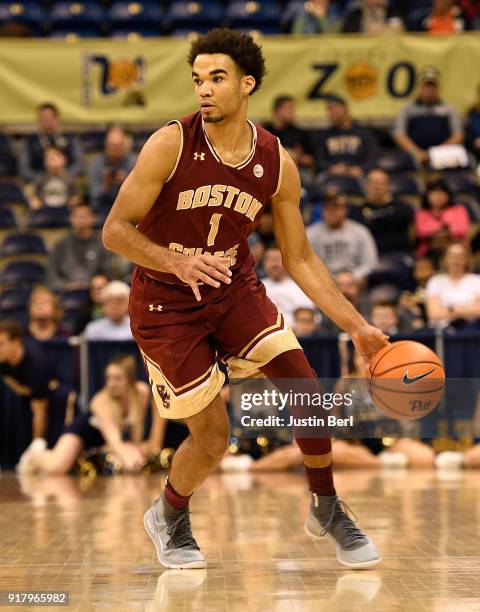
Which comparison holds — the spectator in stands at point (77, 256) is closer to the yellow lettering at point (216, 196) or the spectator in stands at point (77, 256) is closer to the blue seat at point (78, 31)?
the blue seat at point (78, 31)

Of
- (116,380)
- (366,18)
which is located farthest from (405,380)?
(366,18)

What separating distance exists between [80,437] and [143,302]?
205 inches

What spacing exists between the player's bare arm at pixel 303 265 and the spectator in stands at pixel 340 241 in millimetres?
6390

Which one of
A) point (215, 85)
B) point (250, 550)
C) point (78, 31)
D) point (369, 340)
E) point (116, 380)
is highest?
point (78, 31)

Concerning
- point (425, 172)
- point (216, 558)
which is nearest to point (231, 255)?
point (216, 558)

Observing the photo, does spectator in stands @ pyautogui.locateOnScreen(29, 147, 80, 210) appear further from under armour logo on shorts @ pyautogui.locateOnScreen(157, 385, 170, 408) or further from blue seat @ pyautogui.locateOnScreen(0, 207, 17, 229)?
under armour logo on shorts @ pyautogui.locateOnScreen(157, 385, 170, 408)

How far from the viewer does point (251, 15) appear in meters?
15.6

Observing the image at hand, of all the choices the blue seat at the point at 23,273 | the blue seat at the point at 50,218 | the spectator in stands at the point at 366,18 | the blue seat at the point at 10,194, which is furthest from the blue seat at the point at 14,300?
the spectator in stands at the point at 366,18

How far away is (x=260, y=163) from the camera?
500 centimetres

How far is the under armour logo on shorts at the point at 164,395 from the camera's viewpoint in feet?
16.5

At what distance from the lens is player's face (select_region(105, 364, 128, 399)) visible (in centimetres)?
987

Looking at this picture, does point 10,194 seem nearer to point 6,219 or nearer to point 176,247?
point 6,219

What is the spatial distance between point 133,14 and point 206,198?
37.5 ft

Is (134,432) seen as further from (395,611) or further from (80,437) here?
(395,611)
